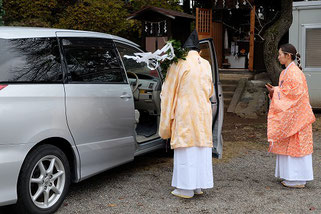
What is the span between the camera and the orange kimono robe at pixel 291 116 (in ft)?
16.3

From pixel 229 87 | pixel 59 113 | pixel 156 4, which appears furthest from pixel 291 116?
pixel 156 4

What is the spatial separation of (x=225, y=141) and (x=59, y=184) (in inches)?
175

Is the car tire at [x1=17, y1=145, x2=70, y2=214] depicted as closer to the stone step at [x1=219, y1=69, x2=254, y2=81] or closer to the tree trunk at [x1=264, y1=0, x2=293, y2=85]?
the tree trunk at [x1=264, y1=0, x2=293, y2=85]

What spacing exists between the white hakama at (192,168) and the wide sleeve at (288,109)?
940mm

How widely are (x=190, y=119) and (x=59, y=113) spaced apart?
1.39 meters

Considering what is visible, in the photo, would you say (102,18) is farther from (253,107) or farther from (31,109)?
(31,109)

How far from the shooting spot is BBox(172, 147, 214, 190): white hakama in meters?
4.54

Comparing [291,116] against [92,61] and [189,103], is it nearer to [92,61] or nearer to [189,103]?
[189,103]

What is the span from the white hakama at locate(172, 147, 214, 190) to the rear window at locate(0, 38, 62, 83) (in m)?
1.55

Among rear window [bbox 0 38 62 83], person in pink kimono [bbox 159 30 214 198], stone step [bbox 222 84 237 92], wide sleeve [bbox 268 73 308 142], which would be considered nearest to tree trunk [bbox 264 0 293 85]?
stone step [bbox 222 84 237 92]

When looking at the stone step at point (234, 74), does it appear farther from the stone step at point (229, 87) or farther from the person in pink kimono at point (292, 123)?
the person in pink kimono at point (292, 123)

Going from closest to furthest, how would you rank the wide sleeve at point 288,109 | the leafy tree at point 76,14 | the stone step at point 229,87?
the wide sleeve at point 288,109 < the leafy tree at point 76,14 < the stone step at point 229,87

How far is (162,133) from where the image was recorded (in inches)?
187

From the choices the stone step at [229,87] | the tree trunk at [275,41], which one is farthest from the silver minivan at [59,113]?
the stone step at [229,87]
